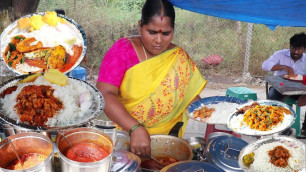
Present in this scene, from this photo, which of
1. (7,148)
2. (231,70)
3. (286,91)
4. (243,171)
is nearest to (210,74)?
(231,70)

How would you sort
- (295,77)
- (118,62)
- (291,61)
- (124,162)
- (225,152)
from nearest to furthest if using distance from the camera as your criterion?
(124,162)
(225,152)
(118,62)
(295,77)
(291,61)

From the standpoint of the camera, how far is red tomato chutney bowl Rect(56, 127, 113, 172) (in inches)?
43.3

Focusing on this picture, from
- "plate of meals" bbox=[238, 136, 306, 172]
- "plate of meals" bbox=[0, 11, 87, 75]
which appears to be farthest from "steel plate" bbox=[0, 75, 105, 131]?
"plate of meals" bbox=[238, 136, 306, 172]

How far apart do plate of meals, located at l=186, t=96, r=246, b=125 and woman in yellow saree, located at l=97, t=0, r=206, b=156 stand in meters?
→ 0.12

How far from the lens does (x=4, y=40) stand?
5.93 ft

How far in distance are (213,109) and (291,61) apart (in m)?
3.80

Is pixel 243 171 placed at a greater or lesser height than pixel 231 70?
greater

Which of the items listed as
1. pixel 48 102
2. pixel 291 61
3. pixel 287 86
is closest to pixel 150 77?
pixel 48 102

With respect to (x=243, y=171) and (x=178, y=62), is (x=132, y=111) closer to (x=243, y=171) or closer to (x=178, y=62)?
(x=178, y=62)

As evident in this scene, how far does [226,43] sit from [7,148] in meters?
8.61

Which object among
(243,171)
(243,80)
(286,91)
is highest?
(243,171)

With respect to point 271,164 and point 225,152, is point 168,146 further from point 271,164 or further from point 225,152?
point 271,164

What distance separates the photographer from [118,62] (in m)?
2.23

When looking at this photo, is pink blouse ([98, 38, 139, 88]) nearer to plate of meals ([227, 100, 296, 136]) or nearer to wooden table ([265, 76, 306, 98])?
plate of meals ([227, 100, 296, 136])
